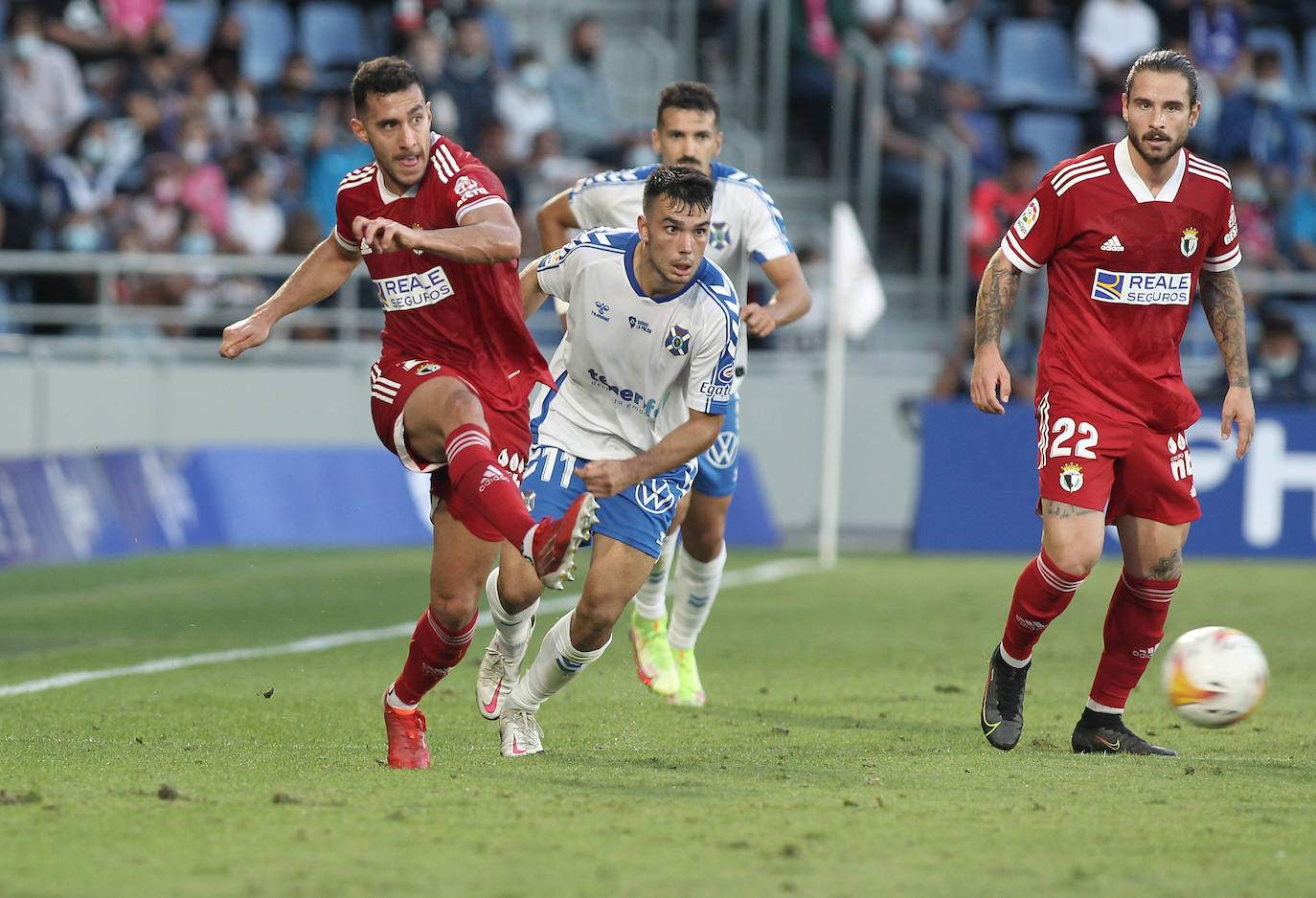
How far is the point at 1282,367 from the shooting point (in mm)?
16750

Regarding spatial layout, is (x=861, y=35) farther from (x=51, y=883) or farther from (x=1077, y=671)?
(x=51, y=883)

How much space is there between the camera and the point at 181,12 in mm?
20375

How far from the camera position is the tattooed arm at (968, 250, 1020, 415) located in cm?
650

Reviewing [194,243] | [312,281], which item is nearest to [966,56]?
[194,243]

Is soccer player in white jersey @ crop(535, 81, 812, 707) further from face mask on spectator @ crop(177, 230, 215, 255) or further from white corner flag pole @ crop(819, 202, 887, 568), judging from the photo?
face mask on spectator @ crop(177, 230, 215, 255)

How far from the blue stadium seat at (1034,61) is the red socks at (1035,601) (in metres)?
16.0

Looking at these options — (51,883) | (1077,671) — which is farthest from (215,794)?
(1077,671)

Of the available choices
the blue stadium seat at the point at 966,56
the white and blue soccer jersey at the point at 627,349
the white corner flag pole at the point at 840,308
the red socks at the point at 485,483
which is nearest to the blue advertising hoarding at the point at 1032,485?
the white corner flag pole at the point at 840,308

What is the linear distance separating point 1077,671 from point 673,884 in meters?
5.43

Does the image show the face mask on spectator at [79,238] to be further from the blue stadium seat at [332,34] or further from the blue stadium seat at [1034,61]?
the blue stadium seat at [1034,61]

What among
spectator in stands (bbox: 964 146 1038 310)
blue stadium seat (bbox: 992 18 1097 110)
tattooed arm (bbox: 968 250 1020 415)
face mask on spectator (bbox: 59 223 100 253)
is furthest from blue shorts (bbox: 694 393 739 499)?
blue stadium seat (bbox: 992 18 1097 110)

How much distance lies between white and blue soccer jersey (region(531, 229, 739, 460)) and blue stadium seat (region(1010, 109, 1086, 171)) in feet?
49.8

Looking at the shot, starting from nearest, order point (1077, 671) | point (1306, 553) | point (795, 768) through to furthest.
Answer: point (795, 768) < point (1077, 671) < point (1306, 553)

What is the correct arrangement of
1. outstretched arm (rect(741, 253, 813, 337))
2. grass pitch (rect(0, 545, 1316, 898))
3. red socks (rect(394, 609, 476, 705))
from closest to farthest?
grass pitch (rect(0, 545, 1316, 898))
red socks (rect(394, 609, 476, 705))
outstretched arm (rect(741, 253, 813, 337))
